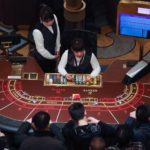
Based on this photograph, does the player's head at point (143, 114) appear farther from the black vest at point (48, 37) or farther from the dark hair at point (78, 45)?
the black vest at point (48, 37)

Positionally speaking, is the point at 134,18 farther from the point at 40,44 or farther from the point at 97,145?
the point at 97,145

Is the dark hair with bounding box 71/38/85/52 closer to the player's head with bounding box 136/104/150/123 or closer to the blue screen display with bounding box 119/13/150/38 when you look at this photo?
the blue screen display with bounding box 119/13/150/38

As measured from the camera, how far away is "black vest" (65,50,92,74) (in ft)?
16.9

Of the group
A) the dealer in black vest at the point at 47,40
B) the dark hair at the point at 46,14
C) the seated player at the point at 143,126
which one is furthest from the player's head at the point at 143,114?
the dark hair at the point at 46,14

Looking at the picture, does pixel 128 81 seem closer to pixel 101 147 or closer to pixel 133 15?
pixel 133 15

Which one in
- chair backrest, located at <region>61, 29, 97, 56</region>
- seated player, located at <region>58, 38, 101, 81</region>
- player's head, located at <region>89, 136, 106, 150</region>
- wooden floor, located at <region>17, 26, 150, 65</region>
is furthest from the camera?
wooden floor, located at <region>17, 26, 150, 65</region>

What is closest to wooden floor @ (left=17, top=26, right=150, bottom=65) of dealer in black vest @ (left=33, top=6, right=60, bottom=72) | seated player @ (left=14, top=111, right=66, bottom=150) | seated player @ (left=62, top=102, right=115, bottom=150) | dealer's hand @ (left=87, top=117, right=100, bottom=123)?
dealer in black vest @ (left=33, top=6, right=60, bottom=72)

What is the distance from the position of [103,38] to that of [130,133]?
10.7ft

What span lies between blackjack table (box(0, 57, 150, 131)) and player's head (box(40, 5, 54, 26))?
552mm

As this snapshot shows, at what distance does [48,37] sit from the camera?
213 inches

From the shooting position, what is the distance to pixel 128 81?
4.97 meters

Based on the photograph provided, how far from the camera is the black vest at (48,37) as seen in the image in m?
5.35

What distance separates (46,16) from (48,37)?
30 cm

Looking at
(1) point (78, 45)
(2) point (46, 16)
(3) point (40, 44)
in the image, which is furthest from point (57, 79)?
(2) point (46, 16)
